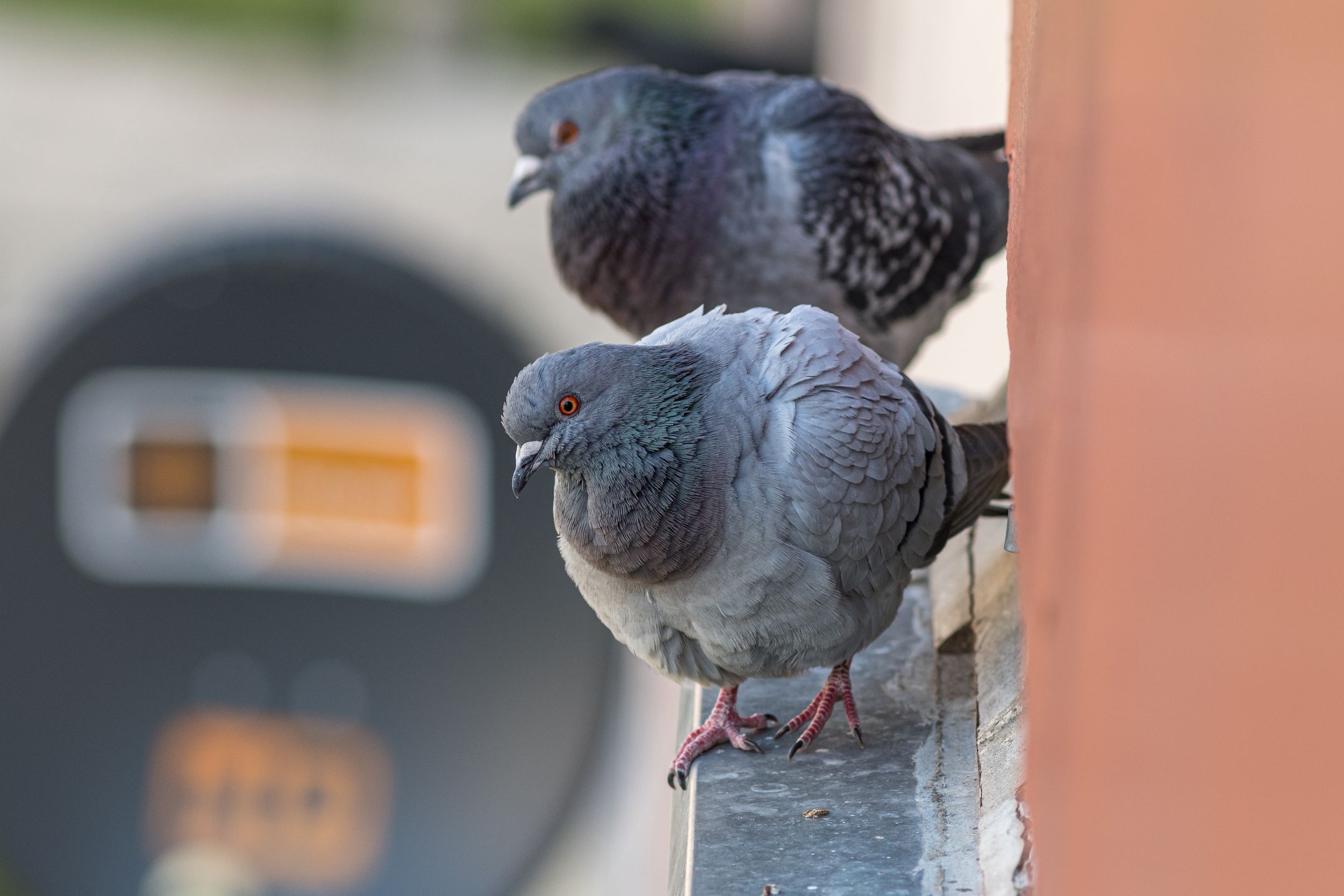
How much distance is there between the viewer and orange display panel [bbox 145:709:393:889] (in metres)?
7.45

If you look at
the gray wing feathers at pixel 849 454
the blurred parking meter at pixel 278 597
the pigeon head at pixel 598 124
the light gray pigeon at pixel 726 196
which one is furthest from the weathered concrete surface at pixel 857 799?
the blurred parking meter at pixel 278 597

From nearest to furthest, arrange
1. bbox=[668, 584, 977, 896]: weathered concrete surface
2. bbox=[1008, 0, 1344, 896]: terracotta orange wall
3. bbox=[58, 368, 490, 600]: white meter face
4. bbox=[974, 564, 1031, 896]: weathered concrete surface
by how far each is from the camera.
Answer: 1. bbox=[1008, 0, 1344, 896]: terracotta orange wall
2. bbox=[974, 564, 1031, 896]: weathered concrete surface
3. bbox=[668, 584, 977, 896]: weathered concrete surface
4. bbox=[58, 368, 490, 600]: white meter face

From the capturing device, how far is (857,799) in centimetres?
287

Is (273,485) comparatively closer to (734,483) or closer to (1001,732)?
(734,483)

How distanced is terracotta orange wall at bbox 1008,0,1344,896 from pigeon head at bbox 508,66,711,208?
2.54 metres

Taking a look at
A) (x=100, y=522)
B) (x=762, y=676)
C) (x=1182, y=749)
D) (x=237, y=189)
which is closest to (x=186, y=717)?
(x=100, y=522)

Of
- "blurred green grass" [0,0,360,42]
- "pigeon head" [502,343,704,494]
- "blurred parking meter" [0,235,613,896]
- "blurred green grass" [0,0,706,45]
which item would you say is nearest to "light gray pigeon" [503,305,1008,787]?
"pigeon head" [502,343,704,494]

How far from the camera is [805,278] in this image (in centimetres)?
423

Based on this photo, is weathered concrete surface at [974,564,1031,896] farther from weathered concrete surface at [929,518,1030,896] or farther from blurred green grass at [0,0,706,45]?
blurred green grass at [0,0,706,45]

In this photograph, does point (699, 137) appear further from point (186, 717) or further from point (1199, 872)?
point (186, 717)

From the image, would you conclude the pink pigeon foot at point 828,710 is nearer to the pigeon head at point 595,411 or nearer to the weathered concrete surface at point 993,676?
the weathered concrete surface at point 993,676

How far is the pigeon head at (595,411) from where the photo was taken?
2.67 m

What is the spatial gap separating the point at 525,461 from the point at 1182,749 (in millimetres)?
1718

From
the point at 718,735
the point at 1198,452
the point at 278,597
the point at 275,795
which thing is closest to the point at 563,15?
the point at 278,597
